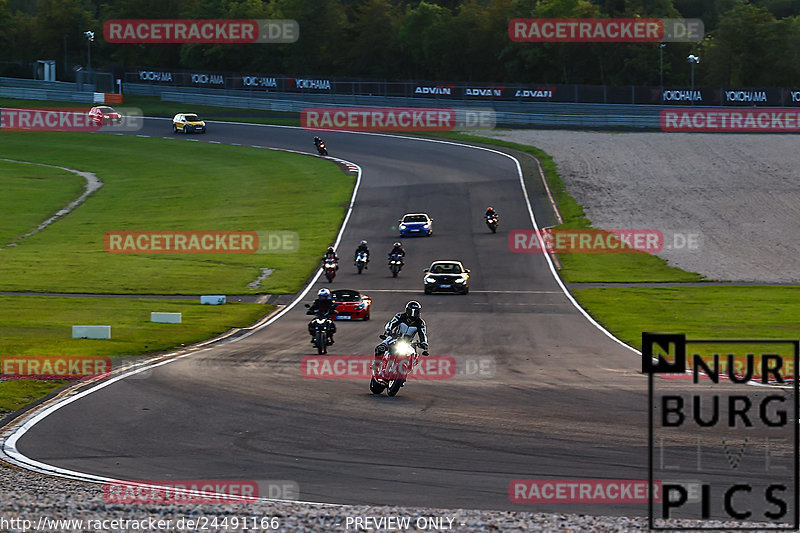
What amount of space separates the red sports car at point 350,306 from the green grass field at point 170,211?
8.83 meters

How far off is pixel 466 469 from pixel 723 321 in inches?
840

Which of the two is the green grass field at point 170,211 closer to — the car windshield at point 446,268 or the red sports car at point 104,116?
the red sports car at point 104,116

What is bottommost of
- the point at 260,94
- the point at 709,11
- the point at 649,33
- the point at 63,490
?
the point at 63,490

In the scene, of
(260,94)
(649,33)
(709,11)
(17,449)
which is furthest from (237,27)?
(17,449)

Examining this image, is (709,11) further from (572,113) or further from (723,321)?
(723,321)

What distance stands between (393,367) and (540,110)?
244 feet

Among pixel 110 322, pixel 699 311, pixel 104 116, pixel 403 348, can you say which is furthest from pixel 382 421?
pixel 104 116

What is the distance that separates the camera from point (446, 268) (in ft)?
131

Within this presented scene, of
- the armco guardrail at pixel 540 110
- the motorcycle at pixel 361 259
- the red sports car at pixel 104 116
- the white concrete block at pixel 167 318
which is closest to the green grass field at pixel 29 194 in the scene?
the red sports car at pixel 104 116

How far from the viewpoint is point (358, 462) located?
43.1ft

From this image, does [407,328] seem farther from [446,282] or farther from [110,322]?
[446,282]

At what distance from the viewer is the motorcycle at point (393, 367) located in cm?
1788

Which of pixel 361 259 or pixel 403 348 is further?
pixel 361 259

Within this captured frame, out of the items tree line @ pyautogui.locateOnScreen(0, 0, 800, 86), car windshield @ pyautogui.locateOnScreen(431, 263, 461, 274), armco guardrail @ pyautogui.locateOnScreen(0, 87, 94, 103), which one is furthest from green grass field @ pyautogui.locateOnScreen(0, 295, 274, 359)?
tree line @ pyautogui.locateOnScreen(0, 0, 800, 86)
